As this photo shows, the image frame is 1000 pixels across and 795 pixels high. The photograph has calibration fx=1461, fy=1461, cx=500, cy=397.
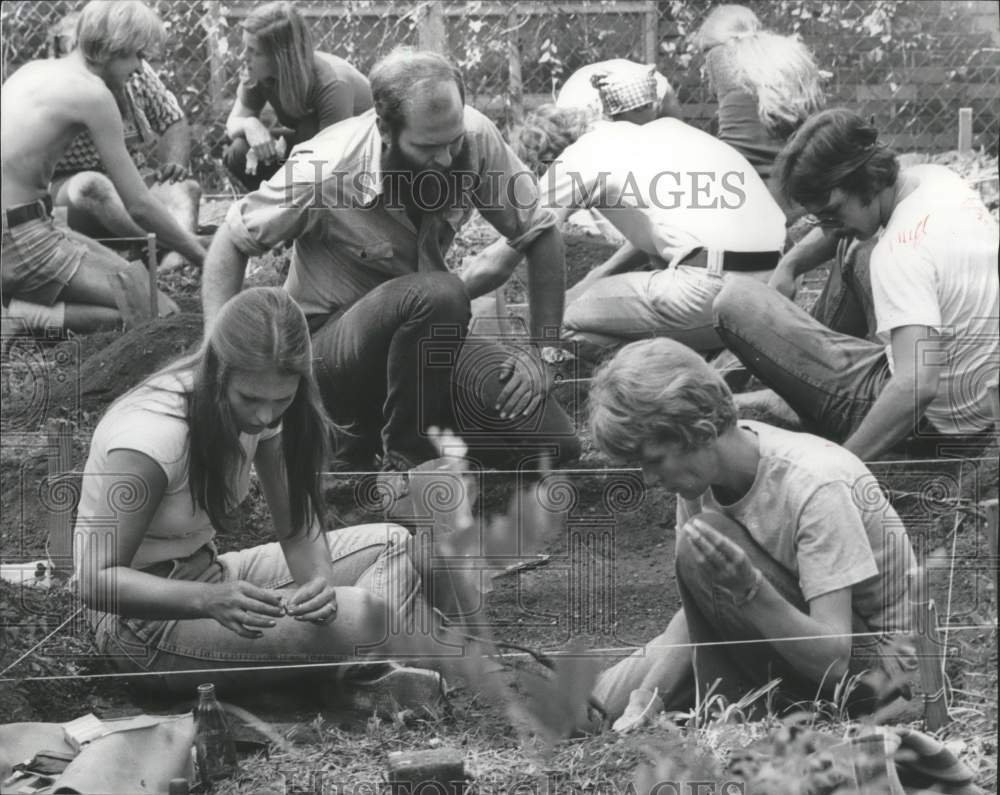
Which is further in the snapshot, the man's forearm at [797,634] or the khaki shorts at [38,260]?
the khaki shorts at [38,260]

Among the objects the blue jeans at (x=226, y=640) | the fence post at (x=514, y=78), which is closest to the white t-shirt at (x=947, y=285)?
the blue jeans at (x=226, y=640)

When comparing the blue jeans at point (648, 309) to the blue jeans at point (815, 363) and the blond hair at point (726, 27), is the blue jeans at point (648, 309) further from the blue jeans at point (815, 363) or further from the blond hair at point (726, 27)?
the blond hair at point (726, 27)

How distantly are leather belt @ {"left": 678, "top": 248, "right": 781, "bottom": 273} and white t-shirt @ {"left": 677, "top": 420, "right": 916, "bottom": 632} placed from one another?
2159 mm

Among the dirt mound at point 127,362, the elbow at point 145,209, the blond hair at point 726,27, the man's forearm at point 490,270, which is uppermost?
the blond hair at point 726,27

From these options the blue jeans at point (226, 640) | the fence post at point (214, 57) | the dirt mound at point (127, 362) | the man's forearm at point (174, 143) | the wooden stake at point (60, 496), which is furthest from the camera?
the fence post at point (214, 57)

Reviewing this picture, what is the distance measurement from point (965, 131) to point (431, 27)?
2.97 metres

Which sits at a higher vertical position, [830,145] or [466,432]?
[830,145]

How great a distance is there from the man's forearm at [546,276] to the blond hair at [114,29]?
1.63 metres

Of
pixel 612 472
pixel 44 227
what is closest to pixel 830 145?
pixel 612 472

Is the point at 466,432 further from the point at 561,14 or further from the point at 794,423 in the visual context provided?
the point at 561,14

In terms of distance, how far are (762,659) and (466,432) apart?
1.84 m

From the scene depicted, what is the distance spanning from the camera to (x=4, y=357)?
5.80 meters

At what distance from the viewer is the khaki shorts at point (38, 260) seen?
18.1 ft

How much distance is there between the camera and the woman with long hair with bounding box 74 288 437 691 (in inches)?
122
